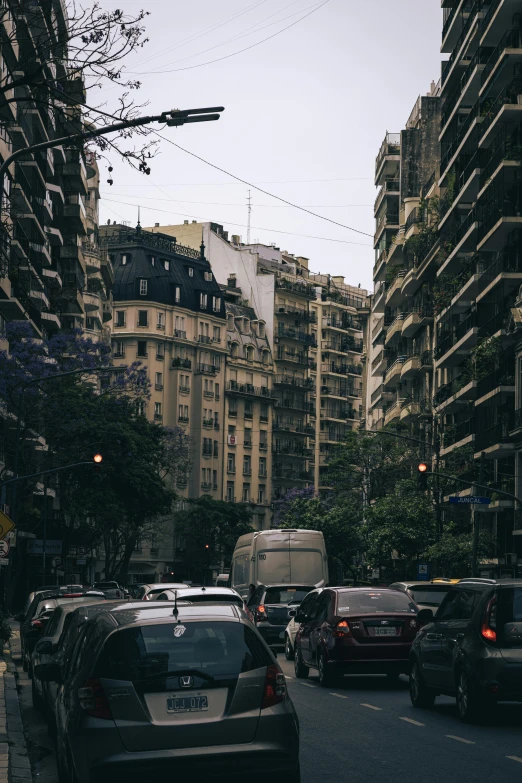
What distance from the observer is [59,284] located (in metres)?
78.9

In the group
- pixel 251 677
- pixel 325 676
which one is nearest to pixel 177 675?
pixel 251 677

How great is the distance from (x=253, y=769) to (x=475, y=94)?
64.4m

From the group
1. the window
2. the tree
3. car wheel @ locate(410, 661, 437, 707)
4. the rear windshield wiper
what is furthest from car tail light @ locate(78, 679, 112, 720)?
the window

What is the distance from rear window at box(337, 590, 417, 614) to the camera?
72.5 feet

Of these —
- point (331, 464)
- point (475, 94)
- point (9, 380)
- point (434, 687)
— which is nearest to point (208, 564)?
point (331, 464)

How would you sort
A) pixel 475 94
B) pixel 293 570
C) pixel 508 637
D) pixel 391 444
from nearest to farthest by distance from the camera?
pixel 508 637 < pixel 293 570 < pixel 475 94 < pixel 391 444

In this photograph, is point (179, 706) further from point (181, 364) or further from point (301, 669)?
point (181, 364)

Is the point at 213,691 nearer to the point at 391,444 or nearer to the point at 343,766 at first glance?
the point at 343,766

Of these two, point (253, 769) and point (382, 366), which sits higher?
point (382, 366)

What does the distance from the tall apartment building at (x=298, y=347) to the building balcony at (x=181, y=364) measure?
15322 mm

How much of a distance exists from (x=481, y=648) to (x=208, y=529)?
103487mm

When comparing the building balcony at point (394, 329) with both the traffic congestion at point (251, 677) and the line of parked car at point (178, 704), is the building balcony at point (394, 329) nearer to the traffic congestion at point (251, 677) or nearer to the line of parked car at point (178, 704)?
the traffic congestion at point (251, 677)

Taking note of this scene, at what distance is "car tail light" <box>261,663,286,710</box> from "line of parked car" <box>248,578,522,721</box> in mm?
6578

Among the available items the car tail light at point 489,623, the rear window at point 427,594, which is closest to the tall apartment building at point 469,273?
the rear window at point 427,594
